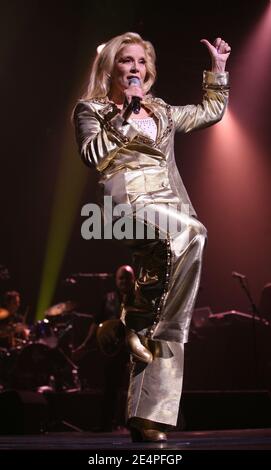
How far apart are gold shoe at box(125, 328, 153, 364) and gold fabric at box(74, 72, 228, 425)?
0.14 ft

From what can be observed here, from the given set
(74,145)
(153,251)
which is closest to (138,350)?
(153,251)

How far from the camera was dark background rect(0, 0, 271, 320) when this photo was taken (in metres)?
9.48

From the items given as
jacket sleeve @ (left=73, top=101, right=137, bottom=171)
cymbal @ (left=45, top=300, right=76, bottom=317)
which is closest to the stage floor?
jacket sleeve @ (left=73, top=101, right=137, bottom=171)

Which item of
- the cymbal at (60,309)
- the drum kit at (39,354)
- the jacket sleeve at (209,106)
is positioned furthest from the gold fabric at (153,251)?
the cymbal at (60,309)

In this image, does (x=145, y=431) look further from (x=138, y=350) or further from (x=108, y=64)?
(x=108, y=64)

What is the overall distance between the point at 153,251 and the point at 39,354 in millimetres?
6509

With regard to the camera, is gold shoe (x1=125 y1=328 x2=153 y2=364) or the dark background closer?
gold shoe (x1=125 y1=328 x2=153 y2=364)

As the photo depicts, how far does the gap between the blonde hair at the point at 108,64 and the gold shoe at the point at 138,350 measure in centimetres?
131

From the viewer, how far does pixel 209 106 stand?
3490mm

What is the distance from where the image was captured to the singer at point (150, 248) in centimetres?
289

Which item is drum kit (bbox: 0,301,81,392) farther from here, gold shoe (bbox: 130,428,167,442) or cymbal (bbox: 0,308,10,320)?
gold shoe (bbox: 130,428,167,442)

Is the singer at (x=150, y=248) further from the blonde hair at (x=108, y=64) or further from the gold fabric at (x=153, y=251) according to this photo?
the blonde hair at (x=108, y=64)

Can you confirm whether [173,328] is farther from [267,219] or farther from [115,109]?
[267,219]

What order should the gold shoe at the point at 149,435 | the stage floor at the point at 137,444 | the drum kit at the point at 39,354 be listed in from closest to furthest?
the stage floor at the point at 137,444
the gold shoe at the point at 149,435
the drum kit at the point at 39,354
